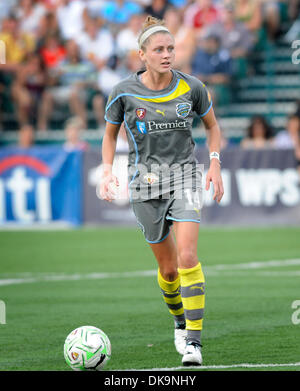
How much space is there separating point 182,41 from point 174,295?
13172mm

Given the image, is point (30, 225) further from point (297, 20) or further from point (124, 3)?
point (297, 20)

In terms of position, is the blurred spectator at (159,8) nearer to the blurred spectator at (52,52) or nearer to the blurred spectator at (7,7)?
the blurred spectator at (52,52)

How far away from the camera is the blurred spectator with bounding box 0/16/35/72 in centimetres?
2122

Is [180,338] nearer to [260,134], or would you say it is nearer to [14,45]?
[260,134]

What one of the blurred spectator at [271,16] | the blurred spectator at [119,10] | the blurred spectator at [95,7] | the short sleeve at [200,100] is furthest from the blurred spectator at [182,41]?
the short sleeve at [200,100]

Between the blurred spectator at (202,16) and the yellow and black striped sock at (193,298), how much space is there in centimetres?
1414

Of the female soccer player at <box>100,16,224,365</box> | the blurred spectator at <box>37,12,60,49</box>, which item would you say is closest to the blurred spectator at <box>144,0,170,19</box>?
the blurred spectator at <box>37,12,60,49</box>

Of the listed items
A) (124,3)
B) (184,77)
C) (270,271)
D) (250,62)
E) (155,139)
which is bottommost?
(270,271)

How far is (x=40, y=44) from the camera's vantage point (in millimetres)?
21625

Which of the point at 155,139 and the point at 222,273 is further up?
the point at 155,139

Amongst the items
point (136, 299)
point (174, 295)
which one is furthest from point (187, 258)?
point (136, 299)

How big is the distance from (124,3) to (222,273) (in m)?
12.0
